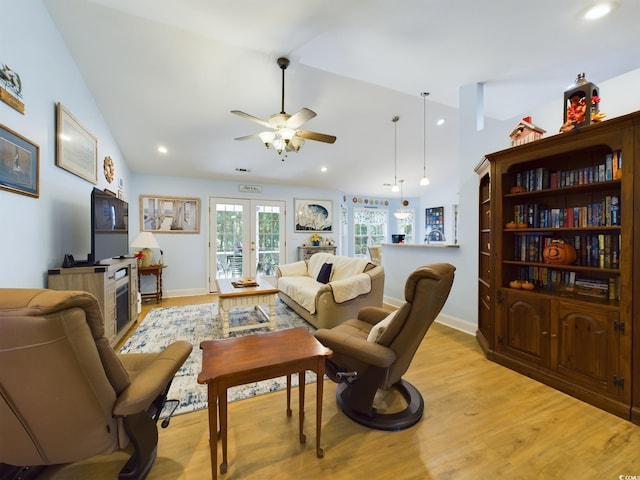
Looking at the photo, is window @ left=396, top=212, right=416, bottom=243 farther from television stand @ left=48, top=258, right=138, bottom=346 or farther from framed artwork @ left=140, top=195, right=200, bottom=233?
television stand @ left=48, top=258, right=138, bottom=346

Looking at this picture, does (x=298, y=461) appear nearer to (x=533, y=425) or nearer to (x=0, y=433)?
(x=0, y=433)

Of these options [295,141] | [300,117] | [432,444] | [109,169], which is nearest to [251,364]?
[432,444]

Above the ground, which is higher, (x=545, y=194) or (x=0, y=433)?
(x=545, y=194)

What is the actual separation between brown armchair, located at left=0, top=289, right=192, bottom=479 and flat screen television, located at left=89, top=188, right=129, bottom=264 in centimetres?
186

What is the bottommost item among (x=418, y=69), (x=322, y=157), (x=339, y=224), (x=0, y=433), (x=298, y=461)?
(x=298, y=461)

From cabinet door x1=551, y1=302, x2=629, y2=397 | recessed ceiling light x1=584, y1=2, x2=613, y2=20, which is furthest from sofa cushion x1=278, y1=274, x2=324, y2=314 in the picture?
recessed ceiling light x1=584, y1=2, x2=613, y2=20

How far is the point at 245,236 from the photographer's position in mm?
5906

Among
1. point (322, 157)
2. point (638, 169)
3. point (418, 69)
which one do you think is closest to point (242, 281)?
point (322, 157)

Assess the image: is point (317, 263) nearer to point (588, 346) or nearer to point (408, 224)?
point (588, 346)

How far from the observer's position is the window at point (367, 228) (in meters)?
7.91

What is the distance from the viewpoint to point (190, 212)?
5.43 meters

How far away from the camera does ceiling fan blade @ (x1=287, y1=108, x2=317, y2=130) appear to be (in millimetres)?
2324

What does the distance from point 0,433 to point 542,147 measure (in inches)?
140

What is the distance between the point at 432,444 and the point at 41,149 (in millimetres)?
3551
